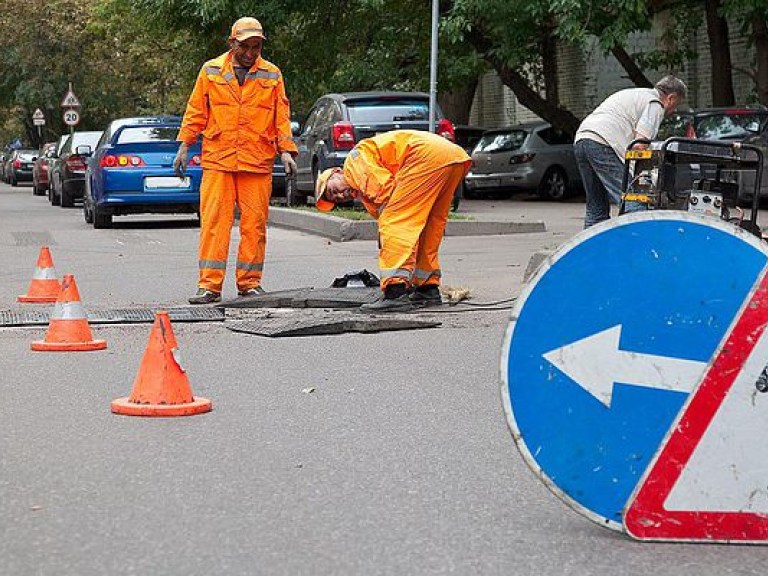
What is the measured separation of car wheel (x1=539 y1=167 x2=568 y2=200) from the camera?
3022 cm

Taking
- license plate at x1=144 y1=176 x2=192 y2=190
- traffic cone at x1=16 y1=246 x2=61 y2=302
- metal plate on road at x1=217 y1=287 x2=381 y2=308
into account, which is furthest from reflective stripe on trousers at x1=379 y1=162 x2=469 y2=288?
license plate at x1=144 y1=176 x2=192 y2=190

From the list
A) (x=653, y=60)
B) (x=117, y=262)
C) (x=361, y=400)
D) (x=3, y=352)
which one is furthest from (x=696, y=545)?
(x=653, y=60)

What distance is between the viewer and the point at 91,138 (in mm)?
31641

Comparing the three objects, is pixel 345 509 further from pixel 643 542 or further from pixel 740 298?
pixel 740 298

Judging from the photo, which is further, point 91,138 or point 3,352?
point 91,138

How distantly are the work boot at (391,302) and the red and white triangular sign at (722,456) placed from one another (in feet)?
20.6

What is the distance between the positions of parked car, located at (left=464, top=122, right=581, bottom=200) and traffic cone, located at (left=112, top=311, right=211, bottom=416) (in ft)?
75.5

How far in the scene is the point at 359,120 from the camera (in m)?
21.9

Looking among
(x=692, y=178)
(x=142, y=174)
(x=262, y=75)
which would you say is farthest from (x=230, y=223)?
(x=142, y=174)

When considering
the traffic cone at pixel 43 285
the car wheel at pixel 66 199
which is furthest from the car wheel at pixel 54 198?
the traffic cone at pixel 43 285

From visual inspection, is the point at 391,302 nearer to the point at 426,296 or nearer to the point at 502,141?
the point at 426,296

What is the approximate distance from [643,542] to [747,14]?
2275cm

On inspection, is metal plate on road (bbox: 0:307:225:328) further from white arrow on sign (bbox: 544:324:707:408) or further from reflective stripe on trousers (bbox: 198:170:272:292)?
white arrow on sign (bbox: 544:324:707:408)

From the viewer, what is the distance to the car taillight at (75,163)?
3077 cm
